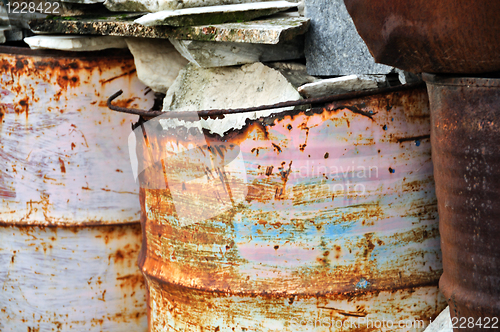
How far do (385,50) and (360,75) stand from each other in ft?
0.93

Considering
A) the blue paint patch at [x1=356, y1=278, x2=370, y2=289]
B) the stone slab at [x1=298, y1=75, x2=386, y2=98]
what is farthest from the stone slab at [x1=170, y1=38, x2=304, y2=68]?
the blue paint patch at [x1=356, y1=278, x2=370, y2=289]

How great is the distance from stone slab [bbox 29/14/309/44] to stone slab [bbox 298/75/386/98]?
0.16 metres

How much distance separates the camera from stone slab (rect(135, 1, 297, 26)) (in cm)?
162

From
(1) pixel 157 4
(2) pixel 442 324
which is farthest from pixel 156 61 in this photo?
(2) pixel 442 324

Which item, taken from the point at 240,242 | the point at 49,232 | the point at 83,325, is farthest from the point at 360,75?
the point at 83,325

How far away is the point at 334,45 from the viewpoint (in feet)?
5.21

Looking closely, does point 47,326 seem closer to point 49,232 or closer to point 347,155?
point 49,232

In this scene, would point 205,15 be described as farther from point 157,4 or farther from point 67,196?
point 67,196

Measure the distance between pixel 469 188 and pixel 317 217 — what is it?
1.52ft

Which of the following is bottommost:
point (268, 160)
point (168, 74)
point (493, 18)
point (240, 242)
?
point (240, 242)

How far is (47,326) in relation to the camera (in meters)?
2.33

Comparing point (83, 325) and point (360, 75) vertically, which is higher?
point (360, 75)

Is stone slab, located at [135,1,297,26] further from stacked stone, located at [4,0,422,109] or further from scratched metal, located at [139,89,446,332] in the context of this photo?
scratched metal, located at [139,89,446,332]

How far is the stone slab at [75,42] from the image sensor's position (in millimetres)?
2014
